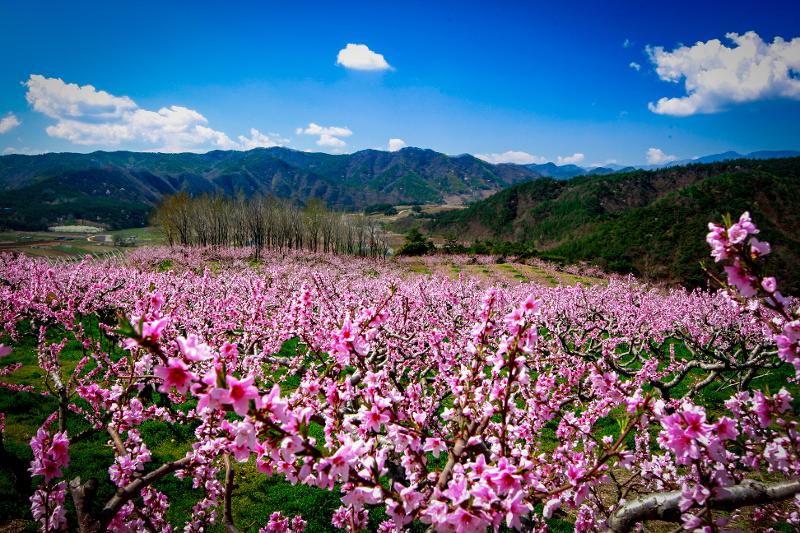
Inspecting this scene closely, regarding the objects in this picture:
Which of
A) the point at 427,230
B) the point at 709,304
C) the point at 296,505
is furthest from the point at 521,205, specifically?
the point at 296,505

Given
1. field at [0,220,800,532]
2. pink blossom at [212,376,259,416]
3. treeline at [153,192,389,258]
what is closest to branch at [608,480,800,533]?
field at [0,220,800,532]

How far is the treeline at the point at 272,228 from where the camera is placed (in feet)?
200

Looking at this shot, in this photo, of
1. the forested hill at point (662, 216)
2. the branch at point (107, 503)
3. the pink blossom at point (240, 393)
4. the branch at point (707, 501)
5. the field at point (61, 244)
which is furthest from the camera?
the forested hill at point (662, 216)

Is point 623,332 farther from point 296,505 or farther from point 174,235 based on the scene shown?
point 174,235

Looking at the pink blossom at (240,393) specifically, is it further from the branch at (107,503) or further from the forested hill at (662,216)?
the forested hill at (662,216)

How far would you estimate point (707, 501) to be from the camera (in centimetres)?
227

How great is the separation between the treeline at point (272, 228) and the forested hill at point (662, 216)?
3636 cm

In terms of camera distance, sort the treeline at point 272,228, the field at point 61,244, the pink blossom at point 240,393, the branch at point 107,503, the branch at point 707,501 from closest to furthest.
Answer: the pink blossom at point 240,393
the branch at point 707,501
the branch at point 107,503
the field at point 61,244
the treeline at point 272,228

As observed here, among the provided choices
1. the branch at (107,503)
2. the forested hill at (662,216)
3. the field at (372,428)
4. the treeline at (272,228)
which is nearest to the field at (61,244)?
the treeline at (272,228)

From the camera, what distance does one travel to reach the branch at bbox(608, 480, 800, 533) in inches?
90.0

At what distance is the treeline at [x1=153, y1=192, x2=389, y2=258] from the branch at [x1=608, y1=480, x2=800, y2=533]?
199ft

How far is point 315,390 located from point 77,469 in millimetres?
6964

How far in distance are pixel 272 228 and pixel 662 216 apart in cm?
7424

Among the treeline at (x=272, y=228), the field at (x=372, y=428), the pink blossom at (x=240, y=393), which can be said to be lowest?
the field at (x=372, y=428)
